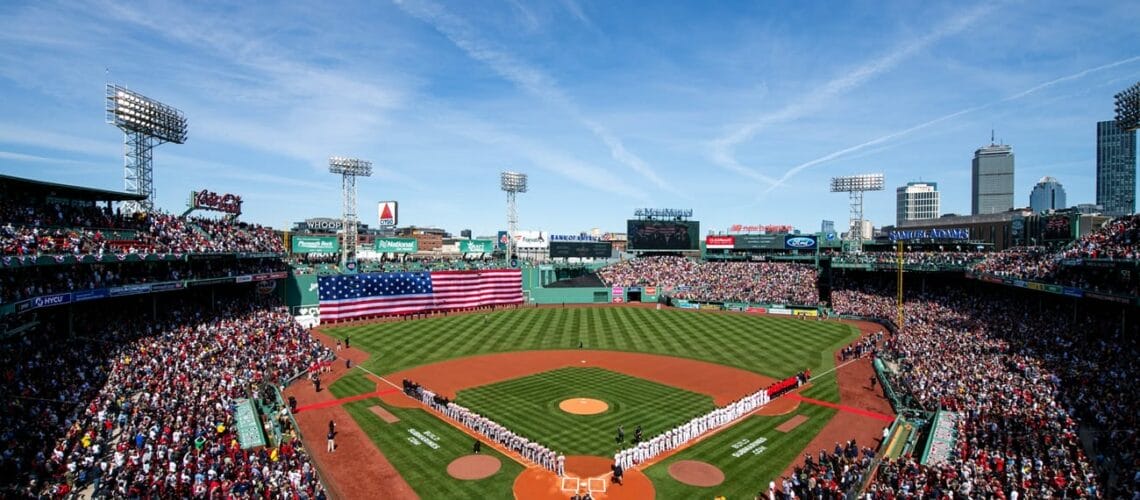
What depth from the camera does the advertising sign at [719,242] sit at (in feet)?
281

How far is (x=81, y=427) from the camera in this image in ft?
76.3

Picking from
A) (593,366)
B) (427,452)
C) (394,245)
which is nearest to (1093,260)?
(593,366)

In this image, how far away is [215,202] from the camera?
4912 centimetres

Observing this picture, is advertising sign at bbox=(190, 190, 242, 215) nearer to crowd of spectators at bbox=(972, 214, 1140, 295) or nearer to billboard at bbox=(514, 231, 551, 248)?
billboard at bbox=(514, 231, 551, 248)

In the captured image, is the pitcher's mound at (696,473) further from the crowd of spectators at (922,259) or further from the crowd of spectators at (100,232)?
the crowd of spectators at (922,259)

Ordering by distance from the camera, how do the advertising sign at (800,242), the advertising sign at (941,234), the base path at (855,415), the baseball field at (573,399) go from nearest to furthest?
1. the baseball field at (573,399)
2. the base path at (855,415)
3. the advertising sign at (941,234)
4. the advertising sign at (800,242)

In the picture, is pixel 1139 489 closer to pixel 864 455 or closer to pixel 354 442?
pixel 864 455

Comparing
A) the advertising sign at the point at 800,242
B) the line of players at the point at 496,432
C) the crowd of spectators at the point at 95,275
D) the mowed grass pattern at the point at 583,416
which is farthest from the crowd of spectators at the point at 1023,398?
the crowd of spectators at the point at 95,275

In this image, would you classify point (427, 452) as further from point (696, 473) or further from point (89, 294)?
point (89, 294)

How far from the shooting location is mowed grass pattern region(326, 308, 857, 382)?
1690 inches

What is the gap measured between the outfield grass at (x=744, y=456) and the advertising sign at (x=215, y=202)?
144 feet

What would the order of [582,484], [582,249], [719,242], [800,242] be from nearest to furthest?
1. [582,484]
2. [800,242]
3. [582,249]
4. [719,242]

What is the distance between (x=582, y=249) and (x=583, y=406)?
182 feet

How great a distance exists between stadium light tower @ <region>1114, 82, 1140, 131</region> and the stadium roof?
68.0 meters
